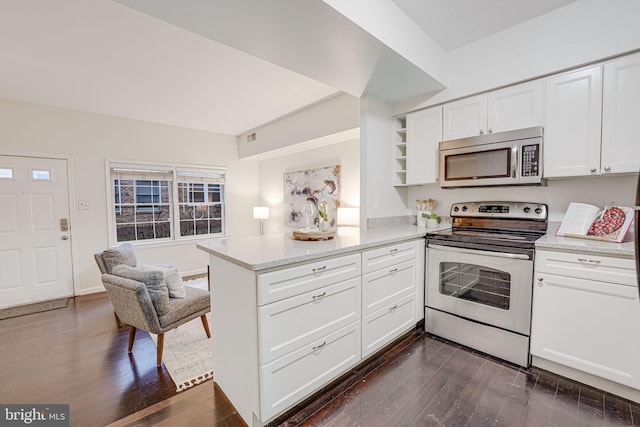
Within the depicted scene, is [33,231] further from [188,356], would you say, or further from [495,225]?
[495,225]

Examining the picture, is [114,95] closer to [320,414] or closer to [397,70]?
[397,70]

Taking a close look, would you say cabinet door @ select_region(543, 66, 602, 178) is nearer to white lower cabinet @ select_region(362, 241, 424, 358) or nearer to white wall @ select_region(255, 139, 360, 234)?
white lower cabinet @ select_region(362, 241, 424, 358)

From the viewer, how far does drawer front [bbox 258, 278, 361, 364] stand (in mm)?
1386

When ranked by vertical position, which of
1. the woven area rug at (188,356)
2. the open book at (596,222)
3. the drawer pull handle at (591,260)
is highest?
the open book at (596,222)

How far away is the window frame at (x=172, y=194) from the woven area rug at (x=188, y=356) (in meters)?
2.38

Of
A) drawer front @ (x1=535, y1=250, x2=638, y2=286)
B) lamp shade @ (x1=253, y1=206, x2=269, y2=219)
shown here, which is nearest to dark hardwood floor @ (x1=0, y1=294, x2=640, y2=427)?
drawer front @ (x1=535, y1=250, x2=638, y2=286)

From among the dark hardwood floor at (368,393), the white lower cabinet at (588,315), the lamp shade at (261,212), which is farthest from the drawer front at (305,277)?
the lamp shade at (261,212)

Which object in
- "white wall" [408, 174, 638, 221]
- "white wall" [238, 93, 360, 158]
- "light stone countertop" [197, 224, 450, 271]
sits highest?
"white wall" [238, 93, 360, 158]

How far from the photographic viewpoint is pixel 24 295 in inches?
141

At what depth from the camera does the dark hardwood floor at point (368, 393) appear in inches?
61.2

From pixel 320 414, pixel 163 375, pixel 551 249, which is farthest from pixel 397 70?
pixel 163 375

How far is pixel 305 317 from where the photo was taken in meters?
A: 1.55

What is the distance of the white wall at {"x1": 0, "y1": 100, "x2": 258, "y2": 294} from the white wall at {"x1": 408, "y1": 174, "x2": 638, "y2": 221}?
440 cm

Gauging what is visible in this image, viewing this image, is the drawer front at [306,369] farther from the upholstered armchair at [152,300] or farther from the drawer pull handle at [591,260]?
the drawer pull handle at [591,260]
